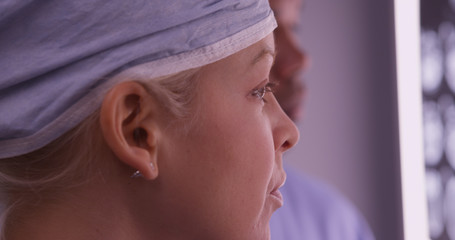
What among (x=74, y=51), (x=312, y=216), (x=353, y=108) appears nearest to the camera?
(x=74, y=51)

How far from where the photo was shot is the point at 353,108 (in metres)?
2.40

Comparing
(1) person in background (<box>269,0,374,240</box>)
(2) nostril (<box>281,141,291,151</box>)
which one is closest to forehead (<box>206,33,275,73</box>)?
(2) nostril (<box>281,141,291,151</box>)

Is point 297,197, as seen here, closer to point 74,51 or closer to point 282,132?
point 282,132

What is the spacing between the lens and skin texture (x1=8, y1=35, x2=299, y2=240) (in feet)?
1.95

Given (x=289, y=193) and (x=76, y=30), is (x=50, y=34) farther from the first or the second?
(x=289, y=193)

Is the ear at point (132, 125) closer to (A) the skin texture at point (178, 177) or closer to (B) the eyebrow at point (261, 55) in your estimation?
(A) the skin texture at point (178, 177)

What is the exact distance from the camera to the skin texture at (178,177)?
60 cm

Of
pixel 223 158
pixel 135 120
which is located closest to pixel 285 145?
pixel 223 158

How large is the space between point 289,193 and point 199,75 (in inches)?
35.3

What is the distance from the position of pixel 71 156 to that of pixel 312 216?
0.94m

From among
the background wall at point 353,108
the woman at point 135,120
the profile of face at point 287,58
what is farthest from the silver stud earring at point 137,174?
the background wall at point 353,108

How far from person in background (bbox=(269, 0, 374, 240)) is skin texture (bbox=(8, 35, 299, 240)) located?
0.70 m

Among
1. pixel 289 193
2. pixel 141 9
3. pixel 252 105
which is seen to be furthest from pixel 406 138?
pixel 141 9

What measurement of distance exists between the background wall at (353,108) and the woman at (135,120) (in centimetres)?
174
